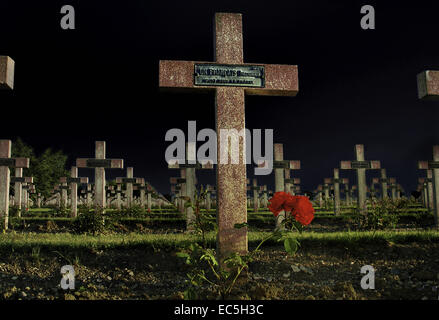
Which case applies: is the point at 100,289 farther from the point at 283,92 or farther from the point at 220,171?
the point at 283,92

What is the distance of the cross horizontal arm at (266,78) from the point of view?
6.04m

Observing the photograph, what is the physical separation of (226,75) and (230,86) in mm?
200

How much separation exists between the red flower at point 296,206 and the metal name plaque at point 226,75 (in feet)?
9.32

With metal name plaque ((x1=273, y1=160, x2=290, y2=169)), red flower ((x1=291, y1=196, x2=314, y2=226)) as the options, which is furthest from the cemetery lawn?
metal name plaque ((x1=273, y1=160, x2=290, y2=169))

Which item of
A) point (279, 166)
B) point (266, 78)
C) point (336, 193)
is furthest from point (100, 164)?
point (336, 193)

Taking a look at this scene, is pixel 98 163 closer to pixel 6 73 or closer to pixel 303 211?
pixel 6 73

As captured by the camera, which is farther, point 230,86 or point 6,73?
A: point 230,86

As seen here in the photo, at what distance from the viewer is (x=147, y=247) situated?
22.2 feet

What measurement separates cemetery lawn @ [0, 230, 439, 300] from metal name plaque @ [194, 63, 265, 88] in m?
2.77

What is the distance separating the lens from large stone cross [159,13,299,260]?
18.7 ft

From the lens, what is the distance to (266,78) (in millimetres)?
6258

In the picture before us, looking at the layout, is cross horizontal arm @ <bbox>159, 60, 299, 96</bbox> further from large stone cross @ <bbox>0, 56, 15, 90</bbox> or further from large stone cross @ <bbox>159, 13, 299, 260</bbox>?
large stone cross @ <bbox>0, 56, 15, 90</bbox>
